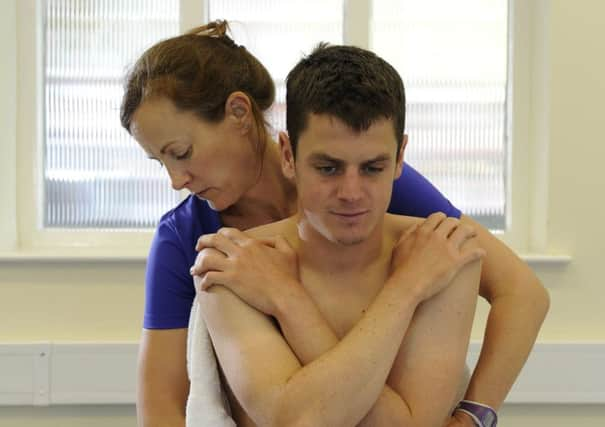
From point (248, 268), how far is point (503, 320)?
0.48 m

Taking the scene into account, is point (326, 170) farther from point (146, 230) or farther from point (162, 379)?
point (146, 230)

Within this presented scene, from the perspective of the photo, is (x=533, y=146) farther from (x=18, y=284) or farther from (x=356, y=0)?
(x=18, y=284)

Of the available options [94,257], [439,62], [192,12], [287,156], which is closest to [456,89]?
[439,62]

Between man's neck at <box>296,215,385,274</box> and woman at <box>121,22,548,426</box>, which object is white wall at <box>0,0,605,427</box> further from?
man's neck at <box>296,215,385,274</box>

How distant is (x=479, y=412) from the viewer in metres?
1.33

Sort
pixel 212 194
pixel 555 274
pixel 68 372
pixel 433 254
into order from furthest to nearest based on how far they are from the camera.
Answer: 1. pixel 555 274
2. pixel 68 372
3. pixel 212 194
4. pixel 433 254

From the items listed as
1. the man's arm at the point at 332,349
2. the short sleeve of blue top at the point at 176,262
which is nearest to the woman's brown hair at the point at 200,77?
the short sleeve of blue top at the point at 176,262

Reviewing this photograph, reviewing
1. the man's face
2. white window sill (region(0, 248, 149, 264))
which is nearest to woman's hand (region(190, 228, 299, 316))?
Result: the man's face

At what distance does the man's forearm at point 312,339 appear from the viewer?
1.17 metres

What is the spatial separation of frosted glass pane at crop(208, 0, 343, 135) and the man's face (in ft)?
5.17

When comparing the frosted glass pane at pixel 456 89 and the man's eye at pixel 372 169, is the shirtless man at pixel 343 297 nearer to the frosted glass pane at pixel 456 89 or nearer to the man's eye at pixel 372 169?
the man's eye at pixel 372 169

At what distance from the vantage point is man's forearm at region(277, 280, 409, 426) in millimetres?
1173

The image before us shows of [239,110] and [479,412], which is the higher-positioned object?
[239,110]

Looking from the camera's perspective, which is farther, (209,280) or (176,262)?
(176,262)
